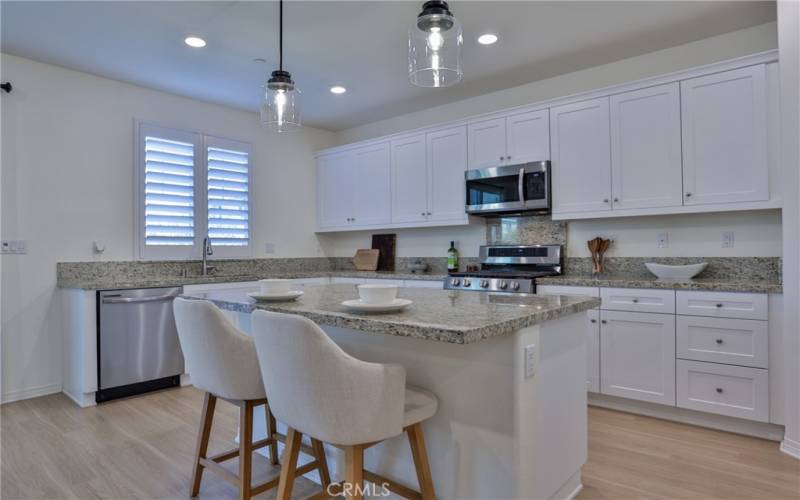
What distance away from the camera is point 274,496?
2.11 meters

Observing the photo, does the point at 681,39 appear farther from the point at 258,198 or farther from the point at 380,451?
the point at 258,198

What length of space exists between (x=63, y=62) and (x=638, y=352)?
477 centimetres

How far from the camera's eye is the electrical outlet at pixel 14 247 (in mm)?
3420

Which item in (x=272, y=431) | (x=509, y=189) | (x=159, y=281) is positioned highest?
(x=509, y=189)

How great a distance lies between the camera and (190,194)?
434 centimetres

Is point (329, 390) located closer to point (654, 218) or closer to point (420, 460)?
point (420, 460)

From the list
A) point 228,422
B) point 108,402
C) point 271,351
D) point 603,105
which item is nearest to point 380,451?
Answer: point 271,351

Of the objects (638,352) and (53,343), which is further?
(53,343)

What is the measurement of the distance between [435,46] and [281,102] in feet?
3.30

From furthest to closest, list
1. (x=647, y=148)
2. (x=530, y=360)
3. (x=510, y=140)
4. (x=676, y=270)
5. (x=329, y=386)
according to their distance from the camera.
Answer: (x=510, y=140) < (x=647, y=148) < (x=676, y=270) < (x=530, y=360) < (x=329, y=386)

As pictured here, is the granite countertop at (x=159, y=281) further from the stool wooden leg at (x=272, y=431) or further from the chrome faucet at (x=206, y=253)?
the stool wooden leg at (x=272, y=431)

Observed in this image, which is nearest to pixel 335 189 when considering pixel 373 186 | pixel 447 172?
pixel 373 186

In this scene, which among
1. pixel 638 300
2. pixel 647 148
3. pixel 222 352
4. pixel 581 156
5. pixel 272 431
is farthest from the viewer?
pixel 581 156

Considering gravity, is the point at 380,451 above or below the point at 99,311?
below
